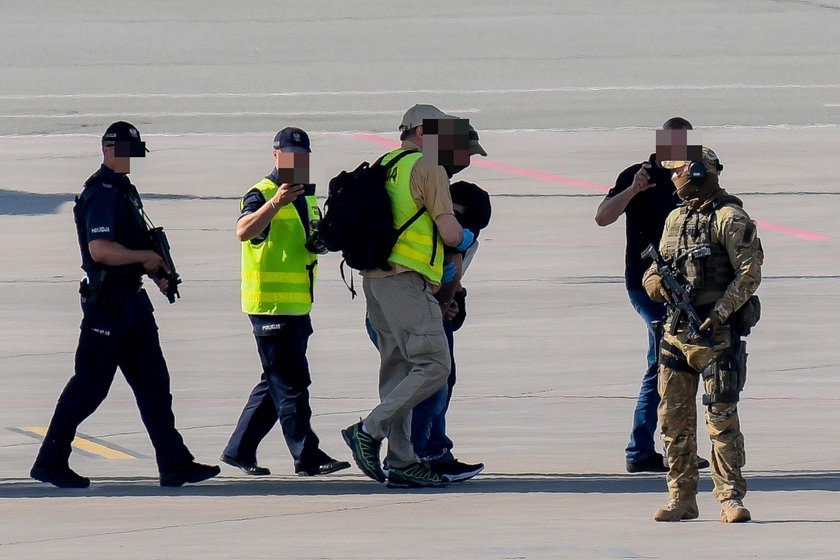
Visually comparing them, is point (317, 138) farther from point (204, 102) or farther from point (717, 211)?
point (717, 211)

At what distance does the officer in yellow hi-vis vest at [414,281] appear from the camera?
26.2 ft

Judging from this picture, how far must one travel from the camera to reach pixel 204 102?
2647 cm

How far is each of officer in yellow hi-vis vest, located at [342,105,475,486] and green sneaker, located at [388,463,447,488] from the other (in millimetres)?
62

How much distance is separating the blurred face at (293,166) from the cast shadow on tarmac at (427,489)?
1.46 meters

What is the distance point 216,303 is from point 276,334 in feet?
16.8

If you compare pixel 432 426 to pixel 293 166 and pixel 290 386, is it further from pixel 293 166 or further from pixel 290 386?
pixel 293 166

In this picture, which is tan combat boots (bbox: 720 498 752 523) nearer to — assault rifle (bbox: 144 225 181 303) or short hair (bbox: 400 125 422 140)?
short hair (bbox: 400 125 422 140)

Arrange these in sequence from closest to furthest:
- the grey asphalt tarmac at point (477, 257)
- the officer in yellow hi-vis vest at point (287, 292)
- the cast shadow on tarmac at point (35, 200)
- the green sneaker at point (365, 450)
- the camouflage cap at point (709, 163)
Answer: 1. the camouflage cap at point (709, 163)
2. the grey asphalt tarmac at point (477, 257)
3. the green sneaker at point (365, 450)
4. the officer in yellow hi-vis vest at point (287, 292)
5. the cast shadow on tarmac at point (35, 200)

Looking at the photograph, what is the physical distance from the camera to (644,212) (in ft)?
28.2

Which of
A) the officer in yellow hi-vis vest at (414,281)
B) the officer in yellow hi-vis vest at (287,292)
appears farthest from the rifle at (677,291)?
the officer in yellow hi-vis vest at (287,292)

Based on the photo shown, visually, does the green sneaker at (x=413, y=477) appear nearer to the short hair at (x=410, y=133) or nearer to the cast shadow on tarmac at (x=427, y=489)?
the cast shadow on tarmac at (x=427, y=489)

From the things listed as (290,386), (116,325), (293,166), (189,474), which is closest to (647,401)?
(290,386)

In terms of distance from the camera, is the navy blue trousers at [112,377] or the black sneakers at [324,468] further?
the black sneakers at [324,468]

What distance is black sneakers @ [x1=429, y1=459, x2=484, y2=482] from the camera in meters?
8.44
